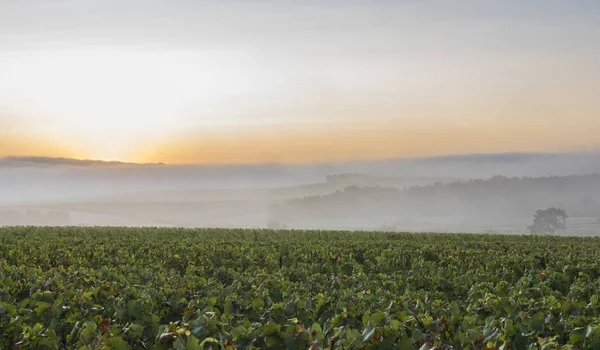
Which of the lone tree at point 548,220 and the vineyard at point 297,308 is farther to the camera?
the lone tree at point 548,220

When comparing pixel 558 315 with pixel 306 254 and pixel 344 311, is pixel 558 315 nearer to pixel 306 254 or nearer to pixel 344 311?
pixel 344 311

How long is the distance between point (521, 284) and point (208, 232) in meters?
21.3

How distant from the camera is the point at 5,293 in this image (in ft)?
31.4

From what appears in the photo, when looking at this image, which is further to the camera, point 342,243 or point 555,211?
point 555,211

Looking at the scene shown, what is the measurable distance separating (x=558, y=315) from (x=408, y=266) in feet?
34.0

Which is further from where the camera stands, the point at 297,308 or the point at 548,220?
the point at 548,220

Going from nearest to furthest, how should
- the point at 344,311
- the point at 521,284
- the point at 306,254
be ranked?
the point at 344,311 < the point at 521,284 < the point at 306,254

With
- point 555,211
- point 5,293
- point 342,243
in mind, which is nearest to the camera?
point 5,293

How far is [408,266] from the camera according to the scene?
1839 cm

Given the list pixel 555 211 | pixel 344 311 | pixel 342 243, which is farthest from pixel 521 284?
pixel 555 211

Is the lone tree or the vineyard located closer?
the vineyard

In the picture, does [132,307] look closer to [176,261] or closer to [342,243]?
[176,261]

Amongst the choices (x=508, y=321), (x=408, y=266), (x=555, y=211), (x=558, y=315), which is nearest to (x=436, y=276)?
(x=408, y=266)

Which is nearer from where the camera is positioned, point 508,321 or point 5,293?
point 508,321
